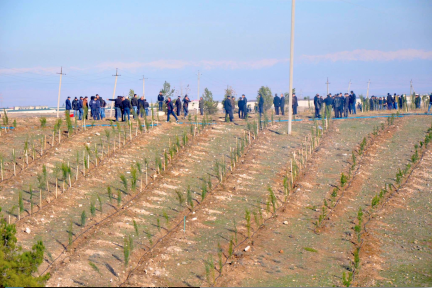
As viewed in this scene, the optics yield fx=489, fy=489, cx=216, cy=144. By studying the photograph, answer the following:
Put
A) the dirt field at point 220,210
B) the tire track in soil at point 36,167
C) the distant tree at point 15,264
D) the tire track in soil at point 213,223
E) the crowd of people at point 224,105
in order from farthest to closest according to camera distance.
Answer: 1. the crowd of people at point 224,105
2. the tire track in soil at point 36,167
3. the dirt field at point 220,210
4. the tire track in soil at point 213,223
5. the distant tree at point 15,264

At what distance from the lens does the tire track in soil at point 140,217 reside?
8.27 m

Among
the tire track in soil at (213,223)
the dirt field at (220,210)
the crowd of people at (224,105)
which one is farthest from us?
the crowd of people at (224,105)

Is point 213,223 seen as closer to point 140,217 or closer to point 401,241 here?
point 140,217

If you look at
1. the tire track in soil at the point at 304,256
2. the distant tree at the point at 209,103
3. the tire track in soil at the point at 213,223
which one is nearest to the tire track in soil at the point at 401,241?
the tire track in soil at the point at 304,256

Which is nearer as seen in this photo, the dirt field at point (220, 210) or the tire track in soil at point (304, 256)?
the tire track in soil at point (304, 256)

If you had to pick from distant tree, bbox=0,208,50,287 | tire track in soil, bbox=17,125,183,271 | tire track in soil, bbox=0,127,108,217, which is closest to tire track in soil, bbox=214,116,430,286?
distant tree, bbox=0,208,50,287

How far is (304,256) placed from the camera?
957 cm

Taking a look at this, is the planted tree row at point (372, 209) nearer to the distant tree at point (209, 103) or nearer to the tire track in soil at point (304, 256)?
the tire track in soil at point (304, 256)

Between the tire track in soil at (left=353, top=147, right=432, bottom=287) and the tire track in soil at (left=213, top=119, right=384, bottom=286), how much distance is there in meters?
1.16

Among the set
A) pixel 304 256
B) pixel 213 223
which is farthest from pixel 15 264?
pixel 304 256

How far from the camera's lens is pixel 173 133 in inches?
749

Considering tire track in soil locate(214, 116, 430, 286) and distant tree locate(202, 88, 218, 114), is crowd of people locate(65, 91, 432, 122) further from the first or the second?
tire track in soil locate(214, 116, 430, 286)

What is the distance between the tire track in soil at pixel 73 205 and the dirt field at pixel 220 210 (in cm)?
4

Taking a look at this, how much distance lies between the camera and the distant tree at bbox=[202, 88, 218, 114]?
32.5m
